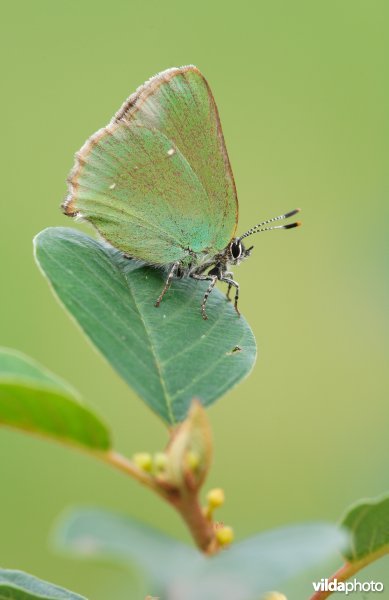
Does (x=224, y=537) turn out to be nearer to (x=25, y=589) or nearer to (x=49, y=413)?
(x=49, y=413)

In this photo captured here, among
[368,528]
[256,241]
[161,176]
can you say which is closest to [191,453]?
[368,528]

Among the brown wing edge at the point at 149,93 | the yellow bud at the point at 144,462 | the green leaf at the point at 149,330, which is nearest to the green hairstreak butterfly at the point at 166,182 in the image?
Answer: the brown wing edge at the point at 149,93

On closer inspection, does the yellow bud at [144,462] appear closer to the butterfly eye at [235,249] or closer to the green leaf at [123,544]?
the green leaf at [123,544]

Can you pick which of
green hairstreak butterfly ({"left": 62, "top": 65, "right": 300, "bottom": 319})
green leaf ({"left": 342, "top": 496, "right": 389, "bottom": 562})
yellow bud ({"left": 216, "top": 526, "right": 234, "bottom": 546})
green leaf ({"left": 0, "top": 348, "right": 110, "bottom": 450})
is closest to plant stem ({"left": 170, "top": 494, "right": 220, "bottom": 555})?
yellow bud ({"left": 216, "top": 526, "right": 234, "bottom": 546})

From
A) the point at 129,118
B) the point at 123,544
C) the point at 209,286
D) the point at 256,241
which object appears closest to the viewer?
the point at 123,544

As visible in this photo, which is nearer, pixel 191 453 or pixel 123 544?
pixel 123 544
